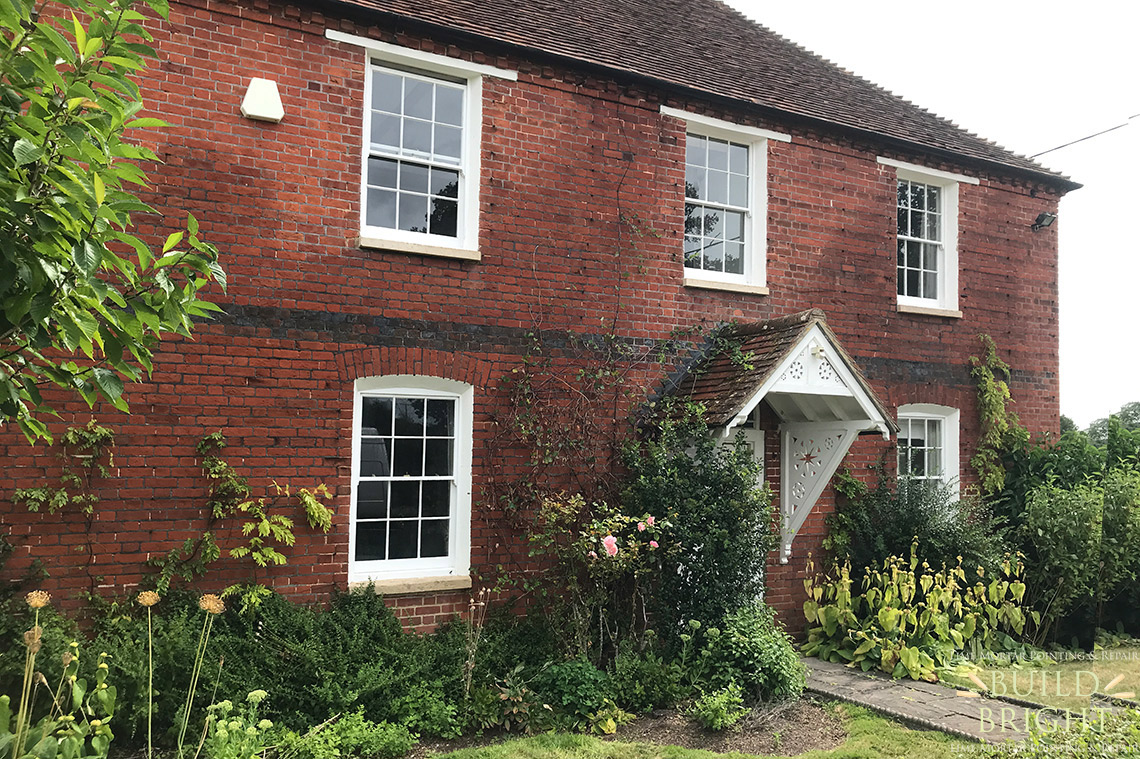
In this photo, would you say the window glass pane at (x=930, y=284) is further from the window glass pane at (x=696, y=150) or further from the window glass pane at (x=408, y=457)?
the window glass pane at (x=408, y=457)

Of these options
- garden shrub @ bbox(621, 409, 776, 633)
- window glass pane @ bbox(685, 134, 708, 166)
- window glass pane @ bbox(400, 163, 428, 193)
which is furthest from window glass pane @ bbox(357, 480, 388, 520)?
window glass pane @ bbox(685, 134, 708, 166)

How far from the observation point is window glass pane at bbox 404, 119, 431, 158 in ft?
28.0

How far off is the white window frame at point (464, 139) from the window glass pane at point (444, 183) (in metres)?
0.06

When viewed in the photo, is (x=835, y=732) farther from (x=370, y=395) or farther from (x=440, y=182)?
(x=440, y=182)

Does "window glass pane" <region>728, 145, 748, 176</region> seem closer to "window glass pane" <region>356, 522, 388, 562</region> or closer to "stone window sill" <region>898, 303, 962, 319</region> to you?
"stone window sill" <region>898, 303, 962, 319</region>

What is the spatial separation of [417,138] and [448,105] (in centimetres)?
52

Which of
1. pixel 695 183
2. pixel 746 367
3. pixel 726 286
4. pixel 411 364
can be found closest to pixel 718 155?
→ pixel 695 183

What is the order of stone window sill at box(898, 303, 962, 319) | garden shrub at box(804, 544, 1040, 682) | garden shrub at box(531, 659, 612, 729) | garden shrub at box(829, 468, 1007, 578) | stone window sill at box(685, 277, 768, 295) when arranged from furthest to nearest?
stone window sill at box(898, 303, 962, 319) → garden shrub at box(829, 468, 1007, 578) → stone window sill at box(685, 277, 768, 295) → garden shrub at box(804, 544, 1040, 682) → garden shrub at box(531, 659, 612, 729)

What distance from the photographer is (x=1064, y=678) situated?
29.8 ft

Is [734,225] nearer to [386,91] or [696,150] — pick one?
[696,150]

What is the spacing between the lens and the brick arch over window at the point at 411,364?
792 cm

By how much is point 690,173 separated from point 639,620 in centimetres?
523

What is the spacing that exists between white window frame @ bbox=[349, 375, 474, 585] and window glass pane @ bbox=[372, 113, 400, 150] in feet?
7.59

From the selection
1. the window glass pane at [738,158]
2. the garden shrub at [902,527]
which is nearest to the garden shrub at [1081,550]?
the garden shrub at [902,527]
